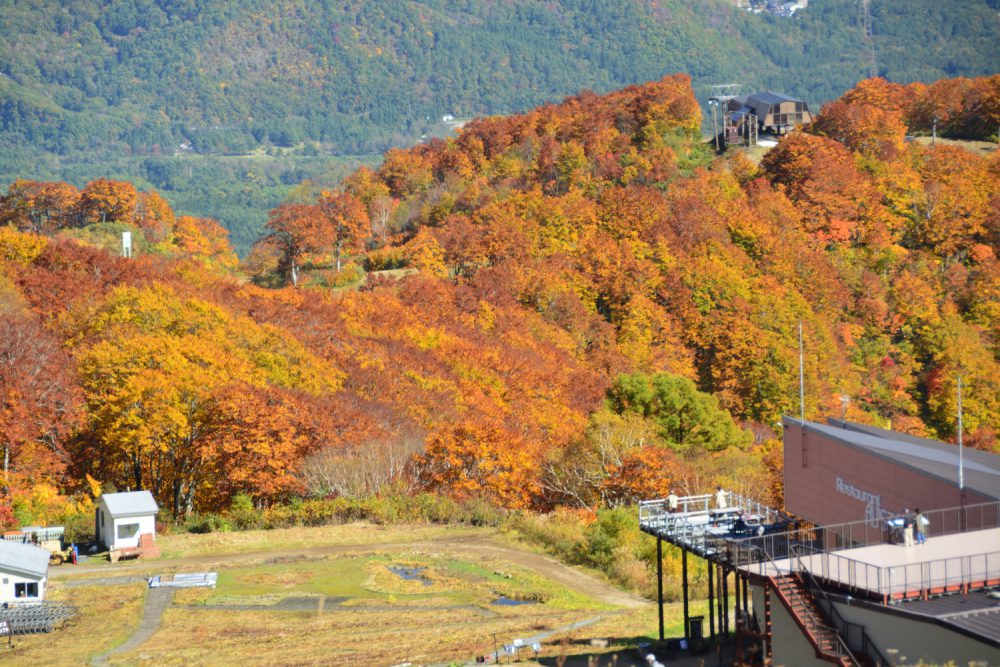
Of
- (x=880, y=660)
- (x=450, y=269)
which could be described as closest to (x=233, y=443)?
(x=880, y=660)

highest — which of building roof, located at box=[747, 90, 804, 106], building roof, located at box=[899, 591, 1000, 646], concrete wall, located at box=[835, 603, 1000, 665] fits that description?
building roof, located at box=[747, 90, 804, 106]

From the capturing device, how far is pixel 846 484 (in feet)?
96.4

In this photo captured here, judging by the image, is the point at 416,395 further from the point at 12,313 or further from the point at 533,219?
the point at 533,219

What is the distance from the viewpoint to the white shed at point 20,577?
36094 mm

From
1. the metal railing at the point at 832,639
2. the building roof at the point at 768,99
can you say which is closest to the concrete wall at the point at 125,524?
the metal railing at the point at 832,639

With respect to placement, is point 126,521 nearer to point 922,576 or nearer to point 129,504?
point 129,504

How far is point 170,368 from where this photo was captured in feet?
175

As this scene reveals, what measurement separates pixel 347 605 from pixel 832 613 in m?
16.3

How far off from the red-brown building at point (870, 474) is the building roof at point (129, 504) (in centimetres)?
2115

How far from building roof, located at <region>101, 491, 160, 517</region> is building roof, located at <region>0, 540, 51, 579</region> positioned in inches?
155

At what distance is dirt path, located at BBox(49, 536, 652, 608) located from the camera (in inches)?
1515

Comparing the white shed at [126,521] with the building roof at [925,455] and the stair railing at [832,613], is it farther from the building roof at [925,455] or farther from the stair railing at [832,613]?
the stair railing at [832,613]

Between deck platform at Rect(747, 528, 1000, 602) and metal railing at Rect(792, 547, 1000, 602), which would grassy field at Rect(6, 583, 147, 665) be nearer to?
deck platform at Rect(747, 528, 1000, 602)

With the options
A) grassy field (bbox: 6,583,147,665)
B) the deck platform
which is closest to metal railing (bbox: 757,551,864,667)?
the deck platform
